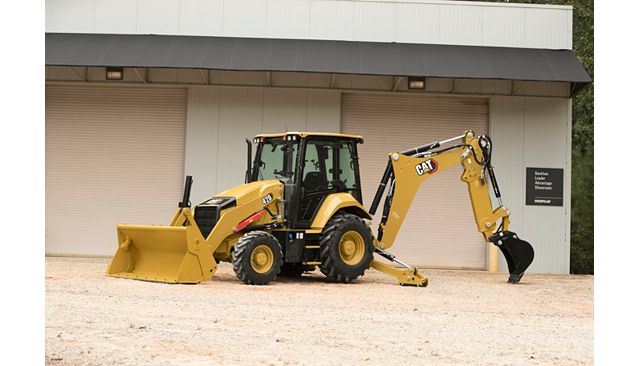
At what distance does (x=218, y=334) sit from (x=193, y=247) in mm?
4890

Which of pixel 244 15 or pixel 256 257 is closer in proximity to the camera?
pixel 256 257

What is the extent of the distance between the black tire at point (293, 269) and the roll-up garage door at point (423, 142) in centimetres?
581

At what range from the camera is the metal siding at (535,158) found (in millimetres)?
21688

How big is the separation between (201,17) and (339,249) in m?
9.00

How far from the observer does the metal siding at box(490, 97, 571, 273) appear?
21.7 m

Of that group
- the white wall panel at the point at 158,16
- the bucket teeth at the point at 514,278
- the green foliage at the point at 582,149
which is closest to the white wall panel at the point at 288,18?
the white wall panel at the point at 158,16

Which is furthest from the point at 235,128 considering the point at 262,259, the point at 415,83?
the point at 262,259

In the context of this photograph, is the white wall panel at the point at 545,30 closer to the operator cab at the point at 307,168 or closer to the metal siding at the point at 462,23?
the metal siding at the point at 462,23

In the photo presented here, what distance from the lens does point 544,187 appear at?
21.8 metres

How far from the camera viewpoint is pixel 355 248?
1566cm

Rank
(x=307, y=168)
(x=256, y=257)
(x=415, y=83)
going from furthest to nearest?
(x=415, y=83) < (x=307, y=168) < (x=256, y=257)

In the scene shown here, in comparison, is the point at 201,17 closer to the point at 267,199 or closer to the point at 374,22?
the point at 374,22

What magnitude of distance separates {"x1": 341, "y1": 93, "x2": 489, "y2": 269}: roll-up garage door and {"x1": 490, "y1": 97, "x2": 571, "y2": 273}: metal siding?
70 centimetres
